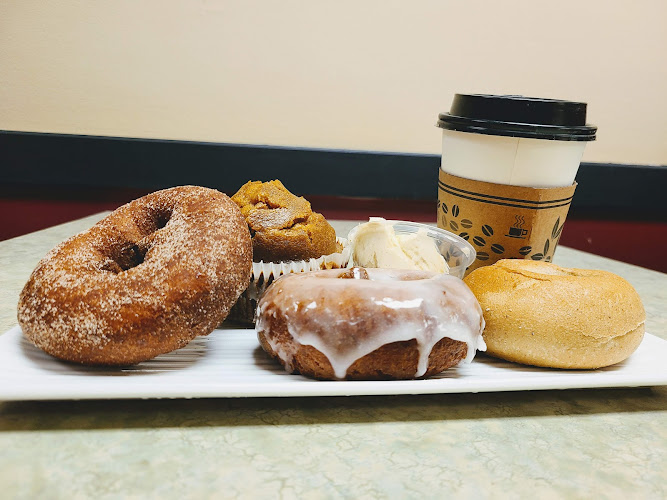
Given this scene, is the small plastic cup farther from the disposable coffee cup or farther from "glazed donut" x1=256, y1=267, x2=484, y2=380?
"glazed donut" x1=256, y1=267, x2=484, y2=380

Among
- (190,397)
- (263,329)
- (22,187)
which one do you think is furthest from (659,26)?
(22,187)

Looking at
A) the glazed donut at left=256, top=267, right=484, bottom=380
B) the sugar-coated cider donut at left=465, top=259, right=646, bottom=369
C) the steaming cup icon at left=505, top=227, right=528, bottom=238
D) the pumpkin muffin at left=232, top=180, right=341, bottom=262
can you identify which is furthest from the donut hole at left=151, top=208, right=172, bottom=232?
the steaming cup icon at left=505, top=227, right=528, bottom=238

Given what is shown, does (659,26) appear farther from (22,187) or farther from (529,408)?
(22,187)

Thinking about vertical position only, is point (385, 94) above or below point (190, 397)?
above

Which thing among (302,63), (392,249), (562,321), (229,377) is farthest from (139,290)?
(302,63)

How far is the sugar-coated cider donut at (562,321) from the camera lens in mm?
882

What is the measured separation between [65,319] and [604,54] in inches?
104

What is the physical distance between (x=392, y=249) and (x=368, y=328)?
0.38 meters

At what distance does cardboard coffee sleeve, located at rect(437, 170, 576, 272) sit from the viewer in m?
1.18

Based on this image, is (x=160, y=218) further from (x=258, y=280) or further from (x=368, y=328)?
(x=368, y=328)

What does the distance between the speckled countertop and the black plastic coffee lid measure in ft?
1.89

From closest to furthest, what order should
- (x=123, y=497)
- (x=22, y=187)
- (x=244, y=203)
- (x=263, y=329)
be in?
(x=123, y=497)
(x=263, y=329)
(x=244, y=203)
(x=22, y=187)

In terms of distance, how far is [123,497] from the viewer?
1.84 feet

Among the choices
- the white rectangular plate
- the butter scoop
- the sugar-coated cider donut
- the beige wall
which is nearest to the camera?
the white rectangular plate
